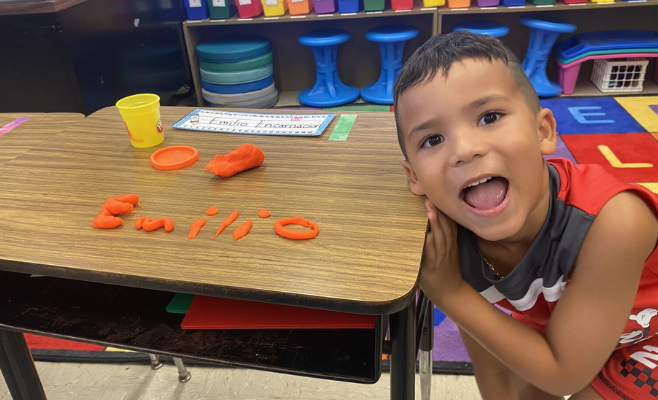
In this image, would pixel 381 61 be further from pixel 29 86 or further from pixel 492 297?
pixel 492 297

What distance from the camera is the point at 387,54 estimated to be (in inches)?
115

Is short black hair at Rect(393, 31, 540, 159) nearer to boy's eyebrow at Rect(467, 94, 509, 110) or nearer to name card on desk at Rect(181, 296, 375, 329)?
boy's eyebrow at Rect(467, 94, 509, 110)

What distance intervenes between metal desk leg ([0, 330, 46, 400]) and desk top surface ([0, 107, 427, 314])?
1.00 feet

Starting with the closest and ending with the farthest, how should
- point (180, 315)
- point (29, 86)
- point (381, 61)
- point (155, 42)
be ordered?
point (180, 315) < point (29, 86) < point (155, 42) < point (381, 61)

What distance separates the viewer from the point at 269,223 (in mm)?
670

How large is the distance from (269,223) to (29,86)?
5.59 feet

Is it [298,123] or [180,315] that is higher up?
[298,123]

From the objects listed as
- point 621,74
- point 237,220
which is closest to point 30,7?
point 237,220

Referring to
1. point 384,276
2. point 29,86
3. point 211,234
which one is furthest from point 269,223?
point 29,86

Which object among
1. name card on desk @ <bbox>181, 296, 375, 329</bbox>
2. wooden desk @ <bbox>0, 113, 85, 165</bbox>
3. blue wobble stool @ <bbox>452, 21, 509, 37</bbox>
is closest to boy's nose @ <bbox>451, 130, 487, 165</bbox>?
name card on desk @ <bbox>181, 296, 375, 329</bbox>

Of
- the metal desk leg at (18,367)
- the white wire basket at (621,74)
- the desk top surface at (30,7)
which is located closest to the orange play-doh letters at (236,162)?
the metal desk leg at (18,367)

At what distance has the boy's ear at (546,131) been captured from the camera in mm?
707

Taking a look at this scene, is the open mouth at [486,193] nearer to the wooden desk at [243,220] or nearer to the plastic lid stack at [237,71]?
the wooden desk at [243,220]

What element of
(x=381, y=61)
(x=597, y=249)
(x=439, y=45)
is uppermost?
(x=439, y=45)
